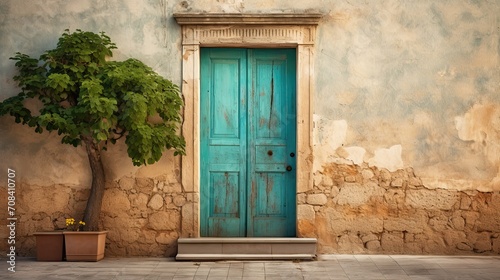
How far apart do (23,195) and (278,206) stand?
2.93 m

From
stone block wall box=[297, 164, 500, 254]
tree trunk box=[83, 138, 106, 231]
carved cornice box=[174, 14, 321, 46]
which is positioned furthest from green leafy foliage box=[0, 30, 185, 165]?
stone block wall box=[297, 164, 500, 254]

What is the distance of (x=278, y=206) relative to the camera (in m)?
8.27

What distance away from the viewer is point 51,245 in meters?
7.70

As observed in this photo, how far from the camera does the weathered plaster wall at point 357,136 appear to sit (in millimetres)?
8102

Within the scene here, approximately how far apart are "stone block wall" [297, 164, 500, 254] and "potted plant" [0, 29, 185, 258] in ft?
6.05

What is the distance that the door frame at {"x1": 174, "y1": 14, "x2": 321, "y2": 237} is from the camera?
8086mm

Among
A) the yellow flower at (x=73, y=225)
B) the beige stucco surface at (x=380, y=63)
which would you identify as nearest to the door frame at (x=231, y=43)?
the beige stucco surface at (x=380, y=63)

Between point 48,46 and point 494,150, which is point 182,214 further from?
point 494,150

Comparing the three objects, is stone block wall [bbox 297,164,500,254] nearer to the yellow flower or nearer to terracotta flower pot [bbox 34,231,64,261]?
the yellow flower

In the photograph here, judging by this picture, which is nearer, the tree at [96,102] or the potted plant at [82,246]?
the tree at [96,102]

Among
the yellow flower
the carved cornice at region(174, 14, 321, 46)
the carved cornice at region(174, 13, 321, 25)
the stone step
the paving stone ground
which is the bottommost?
the paving stone ground

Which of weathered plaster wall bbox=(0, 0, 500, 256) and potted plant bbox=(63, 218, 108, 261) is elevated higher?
weathered plaster wall bbox=(0, 0, 500, 256)

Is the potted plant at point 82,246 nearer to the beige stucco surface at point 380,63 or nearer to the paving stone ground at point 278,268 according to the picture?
the paving stone ground at point 278,268

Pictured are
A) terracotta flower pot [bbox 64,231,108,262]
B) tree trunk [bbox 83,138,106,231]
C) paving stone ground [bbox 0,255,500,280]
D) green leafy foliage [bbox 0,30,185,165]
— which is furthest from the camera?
tree trunk [bbox 83,138,106,231]
